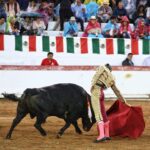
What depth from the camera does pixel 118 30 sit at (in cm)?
2120

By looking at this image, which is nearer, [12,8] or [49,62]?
[49,62]

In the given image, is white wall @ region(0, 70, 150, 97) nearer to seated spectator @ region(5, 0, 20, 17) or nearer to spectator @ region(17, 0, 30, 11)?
seated spectator @ region(5, 0, 20, 17)

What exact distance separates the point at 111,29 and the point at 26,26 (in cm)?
260

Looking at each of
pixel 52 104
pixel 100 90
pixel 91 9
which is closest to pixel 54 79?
pixel 91 9

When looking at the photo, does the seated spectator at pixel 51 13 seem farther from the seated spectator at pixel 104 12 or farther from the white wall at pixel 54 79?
the white wall at pixel 54 79

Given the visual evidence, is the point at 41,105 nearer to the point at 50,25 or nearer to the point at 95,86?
the point at 95,86

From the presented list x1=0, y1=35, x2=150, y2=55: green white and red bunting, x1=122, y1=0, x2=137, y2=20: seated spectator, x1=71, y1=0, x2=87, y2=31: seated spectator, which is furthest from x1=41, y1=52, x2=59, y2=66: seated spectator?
x1=122, y1=0, x2=137, y2=20: seated spectator

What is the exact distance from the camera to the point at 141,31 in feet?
71.1

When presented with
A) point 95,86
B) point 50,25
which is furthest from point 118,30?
point 95,86

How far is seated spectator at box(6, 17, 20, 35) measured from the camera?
66.8 feet

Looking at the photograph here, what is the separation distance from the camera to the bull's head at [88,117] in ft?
41.7

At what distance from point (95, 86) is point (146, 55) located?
883 centimetres

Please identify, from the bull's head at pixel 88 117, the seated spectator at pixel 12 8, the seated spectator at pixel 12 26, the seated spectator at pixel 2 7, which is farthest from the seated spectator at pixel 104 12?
the bull's head at pixel 88 117

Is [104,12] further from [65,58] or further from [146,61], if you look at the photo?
[65,58]
